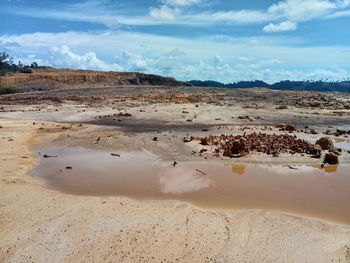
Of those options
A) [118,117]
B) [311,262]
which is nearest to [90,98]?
[118,117]

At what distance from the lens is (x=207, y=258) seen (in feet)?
16.8

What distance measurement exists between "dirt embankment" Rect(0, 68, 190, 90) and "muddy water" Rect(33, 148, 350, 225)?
39352 mm

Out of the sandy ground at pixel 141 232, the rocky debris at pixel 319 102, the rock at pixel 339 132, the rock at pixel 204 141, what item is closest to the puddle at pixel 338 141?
the rock at pixel 339 132

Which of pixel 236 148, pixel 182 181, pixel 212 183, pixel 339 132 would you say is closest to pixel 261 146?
pixel 236 148

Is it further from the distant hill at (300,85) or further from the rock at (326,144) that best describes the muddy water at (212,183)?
the distant hill at (300,85)

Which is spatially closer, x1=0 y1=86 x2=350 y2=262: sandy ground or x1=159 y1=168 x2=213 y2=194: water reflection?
x1=0 y1=86 x2=350 y2=262: sandy ground

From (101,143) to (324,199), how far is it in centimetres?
937

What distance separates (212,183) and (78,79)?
47441mm

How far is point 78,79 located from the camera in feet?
170

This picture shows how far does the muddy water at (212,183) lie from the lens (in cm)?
764

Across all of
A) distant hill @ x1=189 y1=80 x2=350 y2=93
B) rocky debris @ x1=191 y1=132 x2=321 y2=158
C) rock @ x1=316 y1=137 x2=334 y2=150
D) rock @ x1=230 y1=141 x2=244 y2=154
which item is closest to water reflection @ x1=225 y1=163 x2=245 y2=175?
rocky debris @ x1=191 y1=132 x2=321 y2=158

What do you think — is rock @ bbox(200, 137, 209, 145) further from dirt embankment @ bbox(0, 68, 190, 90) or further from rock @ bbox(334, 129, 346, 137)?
dirt embankment @ bbox(0, 68, 190, 90)

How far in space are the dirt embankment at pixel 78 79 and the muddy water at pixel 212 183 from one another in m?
39.4

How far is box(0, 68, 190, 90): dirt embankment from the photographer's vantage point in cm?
4816
